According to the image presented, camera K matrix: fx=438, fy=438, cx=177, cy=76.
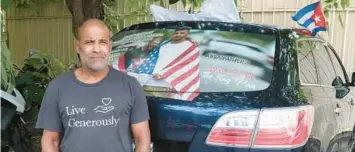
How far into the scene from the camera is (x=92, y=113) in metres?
2.23

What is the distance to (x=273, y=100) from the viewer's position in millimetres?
2389

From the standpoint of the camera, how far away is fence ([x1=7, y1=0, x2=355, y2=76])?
6863 millimetres

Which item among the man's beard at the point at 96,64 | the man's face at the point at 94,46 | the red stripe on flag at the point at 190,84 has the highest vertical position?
the man's face at the point at 94,46

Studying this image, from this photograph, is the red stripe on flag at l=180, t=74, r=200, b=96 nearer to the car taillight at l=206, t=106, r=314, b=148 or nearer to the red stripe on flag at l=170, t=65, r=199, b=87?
the red stripe on flag at l=170, t=65, r=199, b=87

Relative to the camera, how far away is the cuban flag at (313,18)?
192 inches

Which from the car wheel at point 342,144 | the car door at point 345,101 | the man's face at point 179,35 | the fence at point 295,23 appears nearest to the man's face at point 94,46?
the man's face at point 179,35

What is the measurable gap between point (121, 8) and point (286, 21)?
3.16m

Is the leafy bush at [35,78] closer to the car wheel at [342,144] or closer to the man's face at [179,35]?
the man's face at [179,35]

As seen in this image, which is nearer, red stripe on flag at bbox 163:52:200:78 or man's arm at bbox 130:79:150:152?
man's arm at bbox 130:79:150:152

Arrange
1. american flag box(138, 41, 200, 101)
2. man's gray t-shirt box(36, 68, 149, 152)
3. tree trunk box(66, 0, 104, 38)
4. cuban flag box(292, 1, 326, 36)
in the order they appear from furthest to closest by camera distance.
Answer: cuban flag box(292, 1, 326, 36) → tree trunk box(66, 0, 104, 38) → american flag box(138, 41, 200, 101) → man's gray t-shirt box(36, 68, 149, 152)

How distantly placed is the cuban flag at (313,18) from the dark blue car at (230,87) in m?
1.56

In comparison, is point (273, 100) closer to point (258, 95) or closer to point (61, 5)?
point (258, 95)

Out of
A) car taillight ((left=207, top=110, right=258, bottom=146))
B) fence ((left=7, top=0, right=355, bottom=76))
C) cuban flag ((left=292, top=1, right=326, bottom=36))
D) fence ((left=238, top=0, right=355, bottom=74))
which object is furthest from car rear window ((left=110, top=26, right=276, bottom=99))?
fence ((left=238, top=0, right=355, bottom=74))

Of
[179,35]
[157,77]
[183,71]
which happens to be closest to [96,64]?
[157,77]
